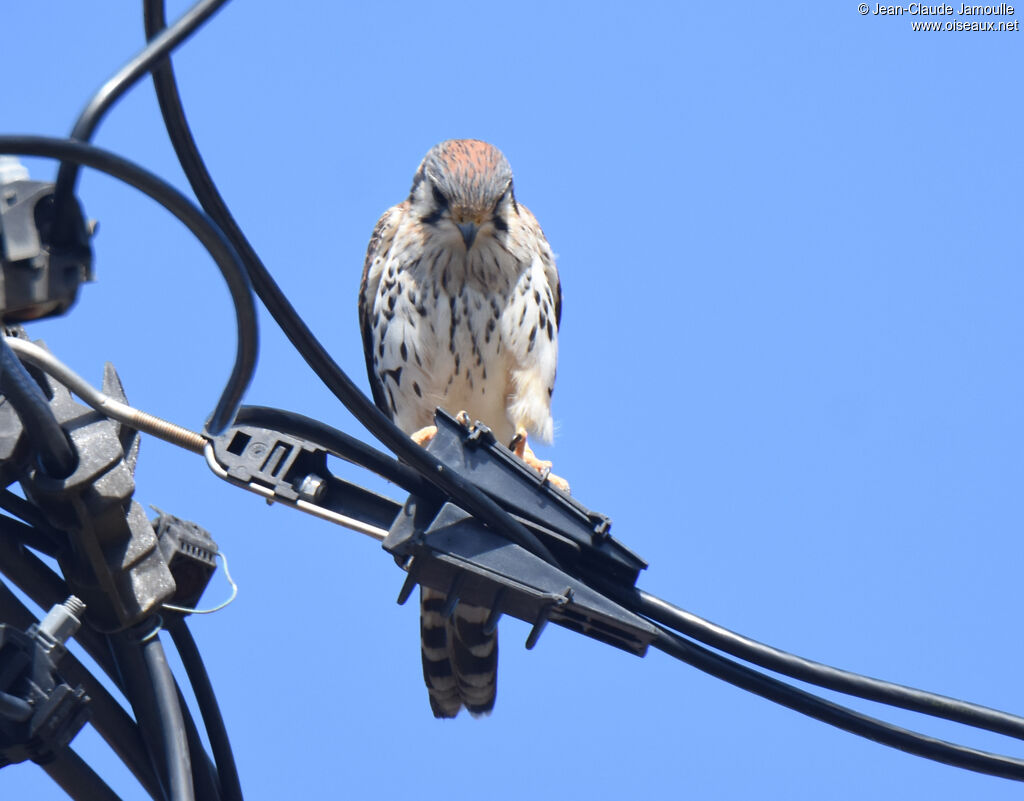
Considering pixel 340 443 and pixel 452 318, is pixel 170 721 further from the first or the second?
pixel 452 318

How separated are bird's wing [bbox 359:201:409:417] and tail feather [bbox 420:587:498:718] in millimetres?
1772

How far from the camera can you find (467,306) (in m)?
5.77

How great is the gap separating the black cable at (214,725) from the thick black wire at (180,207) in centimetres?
132

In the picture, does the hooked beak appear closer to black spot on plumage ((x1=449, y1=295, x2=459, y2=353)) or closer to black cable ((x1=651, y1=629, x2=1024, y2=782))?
black spot on plumage ((x1=449, y1=295, x2=459, y2=353))

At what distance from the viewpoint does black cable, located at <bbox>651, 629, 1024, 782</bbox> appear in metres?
3.01

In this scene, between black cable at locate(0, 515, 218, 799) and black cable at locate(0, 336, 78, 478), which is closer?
black cable at locate(0, 336, 78, 478)

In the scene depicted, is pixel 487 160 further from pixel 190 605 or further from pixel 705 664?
pixel 705 664

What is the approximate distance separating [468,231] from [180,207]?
12.4 feet

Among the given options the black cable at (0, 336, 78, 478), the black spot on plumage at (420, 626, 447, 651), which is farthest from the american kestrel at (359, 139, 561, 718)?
the black cable at (0, 336, 78, 478)

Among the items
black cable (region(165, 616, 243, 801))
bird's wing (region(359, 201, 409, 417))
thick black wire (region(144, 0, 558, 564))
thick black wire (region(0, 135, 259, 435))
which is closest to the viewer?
thick black wire (region(0, 135, 259, 435))

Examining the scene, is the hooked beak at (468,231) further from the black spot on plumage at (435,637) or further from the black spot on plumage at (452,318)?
the black spot on plumage at (435,637)

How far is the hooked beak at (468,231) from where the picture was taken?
18.7 feet

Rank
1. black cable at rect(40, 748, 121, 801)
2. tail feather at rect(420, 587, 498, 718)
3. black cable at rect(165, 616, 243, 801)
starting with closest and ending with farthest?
black cable at rect(40, 748, 121, 801)
black cable at rect(165, 616, 243, 801)
tail feather at rect(420, 587, 498, 718)

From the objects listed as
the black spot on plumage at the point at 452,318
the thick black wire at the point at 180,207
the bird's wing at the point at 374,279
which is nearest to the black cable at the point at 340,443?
the thick black wire at the point at 180,207
